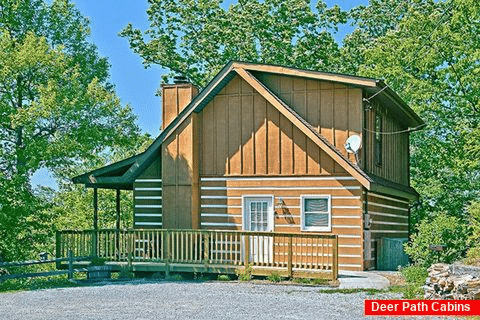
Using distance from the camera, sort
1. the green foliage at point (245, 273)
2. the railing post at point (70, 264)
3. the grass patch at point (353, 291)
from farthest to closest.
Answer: the railing post at point (70, 264)
the green foliage at point (245, 273)
the grass patch at point (353, 291)

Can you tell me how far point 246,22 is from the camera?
44.5 metres

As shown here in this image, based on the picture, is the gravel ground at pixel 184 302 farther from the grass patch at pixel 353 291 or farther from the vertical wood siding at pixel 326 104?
the vertical wood siding at pixel 326 104

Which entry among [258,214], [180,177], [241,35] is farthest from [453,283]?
[241,35]

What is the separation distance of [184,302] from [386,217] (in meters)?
12.4

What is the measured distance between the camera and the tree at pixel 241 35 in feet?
144

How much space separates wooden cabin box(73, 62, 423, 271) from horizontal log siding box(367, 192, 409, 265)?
0.22 ft

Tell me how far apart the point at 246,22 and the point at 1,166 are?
691 inches

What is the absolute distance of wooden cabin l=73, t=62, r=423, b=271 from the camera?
2333 cm

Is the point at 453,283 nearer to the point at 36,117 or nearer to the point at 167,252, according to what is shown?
the point at 167,252

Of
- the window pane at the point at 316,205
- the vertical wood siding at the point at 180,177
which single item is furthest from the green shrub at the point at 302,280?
the vertical wood siding at the point at 180,177

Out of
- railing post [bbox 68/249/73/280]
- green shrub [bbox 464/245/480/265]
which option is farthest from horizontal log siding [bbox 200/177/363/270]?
railing post [bbox 68/249/73/280]

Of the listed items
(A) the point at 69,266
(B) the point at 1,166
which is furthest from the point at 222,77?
(B) the point at 1,166

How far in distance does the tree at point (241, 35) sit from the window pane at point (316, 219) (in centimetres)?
2099

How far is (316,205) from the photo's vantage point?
2384cm
